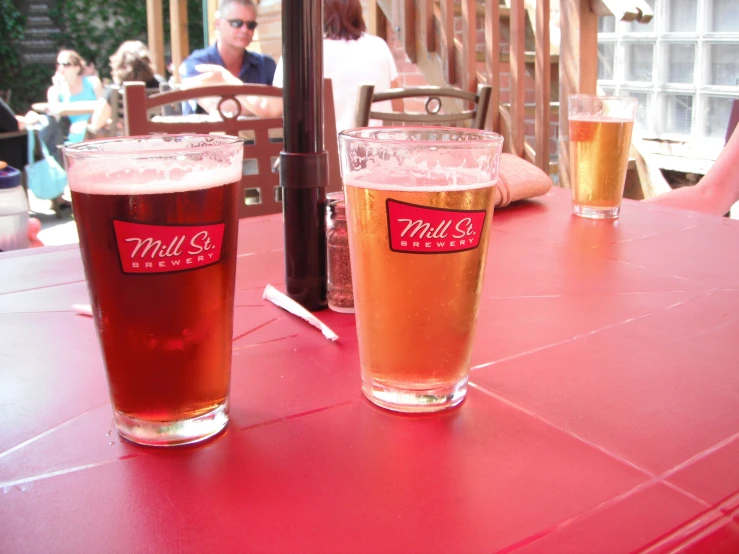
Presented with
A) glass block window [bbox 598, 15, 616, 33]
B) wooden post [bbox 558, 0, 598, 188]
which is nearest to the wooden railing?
wooden post [bbox 558, 0, 598, 188]

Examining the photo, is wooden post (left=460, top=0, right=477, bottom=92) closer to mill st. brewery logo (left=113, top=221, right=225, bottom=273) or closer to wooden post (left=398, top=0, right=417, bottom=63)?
wooden post (left=398, top=0, right=417, bottom=63)

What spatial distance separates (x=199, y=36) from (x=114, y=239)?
12.1 meters

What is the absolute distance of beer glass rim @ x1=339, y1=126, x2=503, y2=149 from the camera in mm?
486

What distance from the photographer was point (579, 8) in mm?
2977

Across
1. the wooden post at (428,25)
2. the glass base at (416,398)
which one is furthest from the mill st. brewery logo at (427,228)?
the wooden post at (428,25)

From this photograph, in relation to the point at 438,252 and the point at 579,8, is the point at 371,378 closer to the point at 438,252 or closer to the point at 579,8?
the point at 438,252

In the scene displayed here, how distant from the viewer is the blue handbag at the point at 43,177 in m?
5.16

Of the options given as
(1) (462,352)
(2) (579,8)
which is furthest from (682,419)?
(2) (579,8)

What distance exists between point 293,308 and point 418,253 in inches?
10.6

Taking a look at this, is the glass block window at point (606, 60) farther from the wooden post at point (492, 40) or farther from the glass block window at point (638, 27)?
the wooden post at point (492, 40)

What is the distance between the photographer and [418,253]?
1.61 ft

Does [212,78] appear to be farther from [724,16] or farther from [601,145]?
[724,16]

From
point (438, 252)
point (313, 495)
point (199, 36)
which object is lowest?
point (313, 495)

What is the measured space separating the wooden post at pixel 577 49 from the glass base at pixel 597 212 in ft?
6.24
